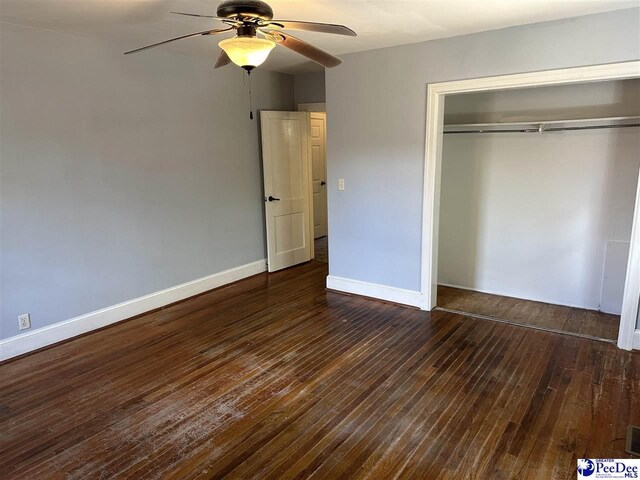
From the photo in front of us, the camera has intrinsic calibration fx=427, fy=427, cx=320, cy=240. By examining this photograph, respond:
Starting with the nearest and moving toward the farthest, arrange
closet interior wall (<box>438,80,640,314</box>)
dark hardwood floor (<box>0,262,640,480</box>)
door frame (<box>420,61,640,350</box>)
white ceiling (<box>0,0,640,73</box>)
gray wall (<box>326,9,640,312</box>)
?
dark hardwood floor (<box>0,262,640,480</box>) → white ceiling (<box>0,0,640,73</box>) → door frame (<box>420,61,640,350</box>) → gray wall (<box>326,9,640,312</box>) → closet interior wall (<box>438,80,640,314</box>)

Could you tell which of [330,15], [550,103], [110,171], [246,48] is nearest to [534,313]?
[550,103]

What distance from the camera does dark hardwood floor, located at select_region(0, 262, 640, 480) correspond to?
223cm

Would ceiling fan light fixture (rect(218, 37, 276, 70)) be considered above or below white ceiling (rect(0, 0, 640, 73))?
below

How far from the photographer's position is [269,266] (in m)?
5.57

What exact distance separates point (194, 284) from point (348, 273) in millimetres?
1727

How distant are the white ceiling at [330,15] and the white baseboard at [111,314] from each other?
2395 mm

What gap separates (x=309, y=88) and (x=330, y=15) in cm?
261

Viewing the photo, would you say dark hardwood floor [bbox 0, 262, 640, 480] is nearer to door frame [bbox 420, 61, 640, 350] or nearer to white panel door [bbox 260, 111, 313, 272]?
door frame [bbox 420, 61, 640, 350]

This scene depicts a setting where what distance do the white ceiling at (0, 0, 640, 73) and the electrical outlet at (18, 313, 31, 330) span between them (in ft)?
7.32

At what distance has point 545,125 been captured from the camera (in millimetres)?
4090

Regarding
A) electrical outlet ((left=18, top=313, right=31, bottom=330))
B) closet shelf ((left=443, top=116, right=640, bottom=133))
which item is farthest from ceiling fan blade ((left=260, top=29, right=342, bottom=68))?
electrical outlet ((left=18, top=313, right=31, bottom=330))
